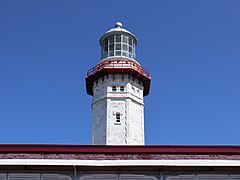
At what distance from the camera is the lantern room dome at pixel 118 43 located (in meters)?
42.8

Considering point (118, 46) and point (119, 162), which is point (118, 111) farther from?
point (119, 162)

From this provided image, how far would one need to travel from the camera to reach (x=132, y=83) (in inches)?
1598

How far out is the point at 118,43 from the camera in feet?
142

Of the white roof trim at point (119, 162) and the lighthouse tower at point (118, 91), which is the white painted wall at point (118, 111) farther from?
the white roof trim at point (119, 162)

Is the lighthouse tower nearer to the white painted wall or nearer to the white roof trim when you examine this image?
the white painted wall

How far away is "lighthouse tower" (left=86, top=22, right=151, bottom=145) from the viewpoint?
126ft

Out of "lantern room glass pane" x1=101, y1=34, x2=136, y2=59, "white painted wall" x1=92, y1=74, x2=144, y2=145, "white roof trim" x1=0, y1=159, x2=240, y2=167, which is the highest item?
"lantern room glass pane" x1=101, y1=34, x2=136, y2=59

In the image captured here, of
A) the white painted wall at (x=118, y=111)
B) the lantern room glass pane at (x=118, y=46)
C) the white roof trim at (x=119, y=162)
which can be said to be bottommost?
the white roof trim at (x=119, y=162)

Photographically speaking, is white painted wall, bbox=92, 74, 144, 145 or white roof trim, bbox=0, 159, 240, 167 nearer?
white roof trim, bbox=0, 159, 240, 167

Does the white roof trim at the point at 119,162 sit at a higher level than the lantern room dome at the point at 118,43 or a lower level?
lower

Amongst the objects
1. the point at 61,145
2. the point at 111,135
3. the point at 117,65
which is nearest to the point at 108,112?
the point at 111,135

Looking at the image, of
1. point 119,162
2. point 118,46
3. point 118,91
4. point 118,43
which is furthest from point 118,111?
point 119,162

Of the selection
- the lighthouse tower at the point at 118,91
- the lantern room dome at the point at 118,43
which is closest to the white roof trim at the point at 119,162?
the lighthouse tower at the point at 118,91

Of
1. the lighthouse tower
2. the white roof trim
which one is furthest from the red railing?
the white roof trim
